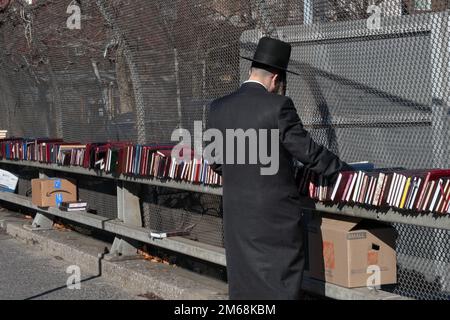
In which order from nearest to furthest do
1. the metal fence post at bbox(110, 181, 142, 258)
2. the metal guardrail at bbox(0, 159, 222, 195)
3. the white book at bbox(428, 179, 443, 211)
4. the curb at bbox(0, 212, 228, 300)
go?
the white book at bbox(428, 179, 443, 211) → the metal guardrail at bbox(0, 159, 222, 195) → the curb at bbox(0, 212, 228, 300) → the metal fence post at bbox(110, 181, 142, 258)

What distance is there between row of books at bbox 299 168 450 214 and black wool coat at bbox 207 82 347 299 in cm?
15

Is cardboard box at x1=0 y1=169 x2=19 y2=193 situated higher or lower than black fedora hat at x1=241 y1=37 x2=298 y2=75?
lower

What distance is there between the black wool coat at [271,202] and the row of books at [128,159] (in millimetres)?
1353

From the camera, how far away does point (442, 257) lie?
529 cm

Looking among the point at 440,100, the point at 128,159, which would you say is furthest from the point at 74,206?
the point at 440,100

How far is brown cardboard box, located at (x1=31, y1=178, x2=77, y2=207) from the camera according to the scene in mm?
9742

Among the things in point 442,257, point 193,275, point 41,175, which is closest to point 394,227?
point 442,257

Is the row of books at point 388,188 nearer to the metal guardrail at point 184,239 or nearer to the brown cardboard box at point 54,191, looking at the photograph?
the metal guardrail at point 184,239

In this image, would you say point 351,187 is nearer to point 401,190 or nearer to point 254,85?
point 401,190

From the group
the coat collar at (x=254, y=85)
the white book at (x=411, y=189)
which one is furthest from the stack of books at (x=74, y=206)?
the white book at (x=411, y=189)

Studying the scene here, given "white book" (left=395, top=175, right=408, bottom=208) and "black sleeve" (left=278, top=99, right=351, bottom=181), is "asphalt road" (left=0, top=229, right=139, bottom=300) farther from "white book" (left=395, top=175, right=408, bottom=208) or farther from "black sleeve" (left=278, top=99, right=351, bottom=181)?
"white book" (left=395, top=175, right=408, bottom=208)

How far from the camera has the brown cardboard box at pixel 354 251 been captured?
4989 millimetres

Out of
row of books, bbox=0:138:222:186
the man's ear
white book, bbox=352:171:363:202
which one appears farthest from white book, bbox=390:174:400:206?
row of books, bbox=0:138:222:186
